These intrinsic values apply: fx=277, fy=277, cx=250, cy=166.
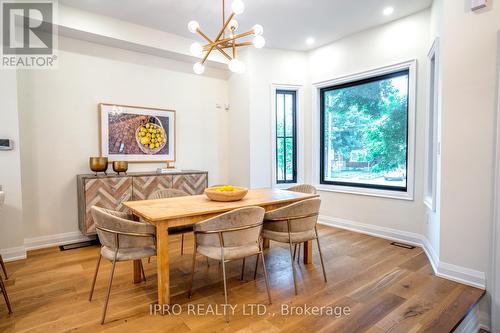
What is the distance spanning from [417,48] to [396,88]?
0.56 meters

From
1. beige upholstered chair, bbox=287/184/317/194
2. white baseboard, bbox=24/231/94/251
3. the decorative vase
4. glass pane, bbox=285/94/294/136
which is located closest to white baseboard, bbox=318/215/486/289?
beige upholstered chair, bbox=287/184/317/194

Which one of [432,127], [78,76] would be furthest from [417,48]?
[78,76]

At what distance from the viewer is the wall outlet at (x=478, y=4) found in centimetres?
239

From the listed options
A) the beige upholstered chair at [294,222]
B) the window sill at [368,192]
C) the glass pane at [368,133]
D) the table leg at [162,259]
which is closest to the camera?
the table leg at [162,259]

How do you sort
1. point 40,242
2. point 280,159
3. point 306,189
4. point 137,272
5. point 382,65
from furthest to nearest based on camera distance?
point 280,159, point 382,65, point 40,242, point 306,189, point 137,272

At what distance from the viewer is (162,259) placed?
2.15 m

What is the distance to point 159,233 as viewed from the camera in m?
2.11

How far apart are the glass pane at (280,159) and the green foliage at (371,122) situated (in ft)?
2.61

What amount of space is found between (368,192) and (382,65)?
6.18ft

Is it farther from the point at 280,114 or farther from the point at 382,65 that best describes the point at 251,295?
the point at 382,65

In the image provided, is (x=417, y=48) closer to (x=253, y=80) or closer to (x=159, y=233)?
(x=253, y=80)

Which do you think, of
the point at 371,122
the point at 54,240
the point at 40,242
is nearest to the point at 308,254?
the point at 371,122

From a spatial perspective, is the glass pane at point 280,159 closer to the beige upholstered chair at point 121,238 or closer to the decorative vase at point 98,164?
the decorative vase at point 98,164

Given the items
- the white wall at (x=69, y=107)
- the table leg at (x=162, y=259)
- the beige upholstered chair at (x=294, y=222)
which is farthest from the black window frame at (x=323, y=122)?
the table leg at (x=162, y=259)
